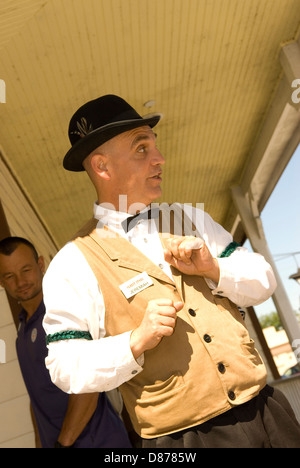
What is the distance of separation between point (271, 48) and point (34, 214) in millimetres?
3700

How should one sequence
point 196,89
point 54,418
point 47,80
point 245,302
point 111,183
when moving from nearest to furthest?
point 245,302 → point 111,183 → point 54,418 → point 47,80 → point 196,89

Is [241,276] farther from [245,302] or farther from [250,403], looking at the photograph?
[250,403]

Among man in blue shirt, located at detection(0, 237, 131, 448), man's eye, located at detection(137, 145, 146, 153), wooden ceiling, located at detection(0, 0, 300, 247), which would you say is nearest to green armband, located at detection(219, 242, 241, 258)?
man's eye, located at detection(137, 145, 146, 153)

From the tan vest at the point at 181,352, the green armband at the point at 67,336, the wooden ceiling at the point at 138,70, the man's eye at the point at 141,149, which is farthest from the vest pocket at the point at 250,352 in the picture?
the wooden ceiling at the point at 138,70

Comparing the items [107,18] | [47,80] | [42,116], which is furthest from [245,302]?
[42,116]

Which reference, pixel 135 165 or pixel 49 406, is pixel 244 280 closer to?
pixel 135 165

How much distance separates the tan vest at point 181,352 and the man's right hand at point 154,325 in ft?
0.32

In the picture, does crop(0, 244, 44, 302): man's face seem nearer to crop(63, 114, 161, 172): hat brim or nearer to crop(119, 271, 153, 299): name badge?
crop(63, 114, 161, 172): hat brim

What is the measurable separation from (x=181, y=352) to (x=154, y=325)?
0.15 meters

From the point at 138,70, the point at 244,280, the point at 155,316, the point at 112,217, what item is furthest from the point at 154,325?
the point at 138,70

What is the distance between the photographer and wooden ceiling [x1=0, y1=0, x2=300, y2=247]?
436 cm

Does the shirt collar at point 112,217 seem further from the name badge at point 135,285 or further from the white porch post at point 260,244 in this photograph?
the white porch post at point 260,244

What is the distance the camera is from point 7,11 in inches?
149

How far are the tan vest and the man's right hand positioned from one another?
0.32ft
